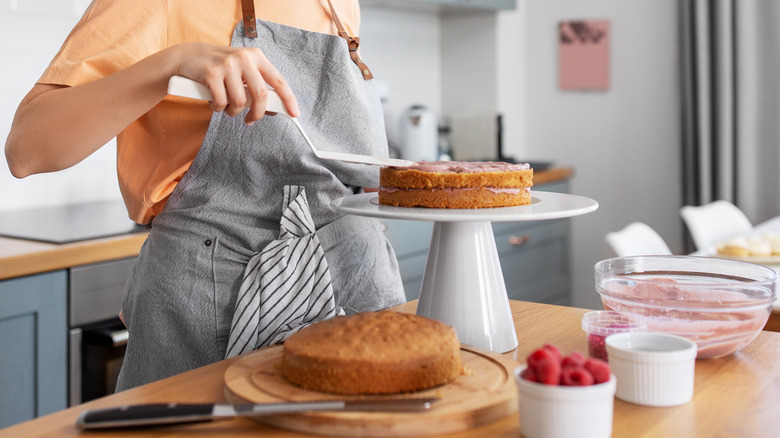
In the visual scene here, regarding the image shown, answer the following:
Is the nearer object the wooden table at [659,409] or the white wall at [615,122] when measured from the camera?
the wooden table at [659,409]

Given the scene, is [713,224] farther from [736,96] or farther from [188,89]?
[188,89]

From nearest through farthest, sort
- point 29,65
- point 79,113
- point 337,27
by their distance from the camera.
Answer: point 79,113 → point 337,27 → point 29,65

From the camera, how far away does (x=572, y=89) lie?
370 centimetres

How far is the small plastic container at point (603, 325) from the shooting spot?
0.86 m

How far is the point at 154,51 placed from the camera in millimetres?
1014

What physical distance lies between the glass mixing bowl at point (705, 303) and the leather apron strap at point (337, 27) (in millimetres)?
471

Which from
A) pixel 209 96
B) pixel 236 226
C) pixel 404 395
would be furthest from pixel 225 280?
pixel 404 395

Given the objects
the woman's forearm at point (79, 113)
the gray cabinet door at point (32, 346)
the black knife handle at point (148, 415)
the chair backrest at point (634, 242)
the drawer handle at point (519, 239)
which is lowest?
the gray cabinet door at point (32, 346)

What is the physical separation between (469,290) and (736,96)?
2.67m

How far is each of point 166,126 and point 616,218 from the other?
2.93 metres

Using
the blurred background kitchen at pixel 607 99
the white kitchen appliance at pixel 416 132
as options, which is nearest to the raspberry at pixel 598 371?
the blurred background kitchen at pixel 607 99

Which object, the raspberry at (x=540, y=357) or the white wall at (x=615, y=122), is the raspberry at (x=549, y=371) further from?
the white wall at (x=615, y=122)

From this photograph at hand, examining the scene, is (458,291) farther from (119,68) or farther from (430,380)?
(119,68)

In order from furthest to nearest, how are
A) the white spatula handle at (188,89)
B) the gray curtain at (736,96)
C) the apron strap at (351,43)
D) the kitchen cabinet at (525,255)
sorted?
1. the gray curtain at (736,96)
2. the kitchen cabinet at (525,255)
3. the apron strap at (351,43)
4. the white spatula handle at (188,89)
